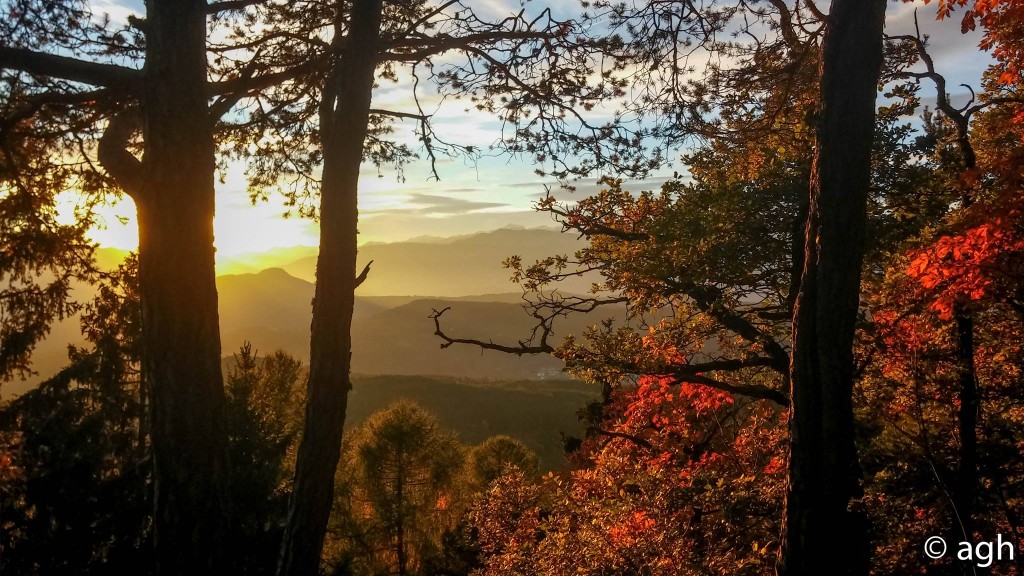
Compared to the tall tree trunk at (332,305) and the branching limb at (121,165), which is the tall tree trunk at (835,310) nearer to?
Result: the tall tree trunk at (332,305)

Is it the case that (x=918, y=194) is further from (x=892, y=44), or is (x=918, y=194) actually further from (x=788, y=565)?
(x=788, y=565)

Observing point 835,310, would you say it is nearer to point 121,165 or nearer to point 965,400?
point 965,400

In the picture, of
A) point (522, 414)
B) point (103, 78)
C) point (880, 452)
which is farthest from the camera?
point (522, 414)

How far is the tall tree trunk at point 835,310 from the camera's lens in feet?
12.8

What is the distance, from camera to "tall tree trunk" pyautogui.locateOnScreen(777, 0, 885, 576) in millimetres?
3889

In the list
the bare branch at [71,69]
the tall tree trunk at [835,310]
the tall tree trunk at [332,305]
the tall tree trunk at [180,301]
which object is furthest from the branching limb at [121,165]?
the tall tree trunk at [835,310]

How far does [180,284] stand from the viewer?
12.8 ft

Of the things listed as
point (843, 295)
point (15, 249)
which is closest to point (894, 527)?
point (843, 295)

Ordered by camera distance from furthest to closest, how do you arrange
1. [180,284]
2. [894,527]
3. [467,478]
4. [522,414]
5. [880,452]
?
[522,414]
[467,478]
[880,452]
[894,527]
[180,284]

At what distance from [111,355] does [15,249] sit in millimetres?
11675

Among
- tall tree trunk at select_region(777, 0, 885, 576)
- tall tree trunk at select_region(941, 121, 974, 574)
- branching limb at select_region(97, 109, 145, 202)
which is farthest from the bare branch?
tall tree trunk at select_region(941, 121, 974, 574)

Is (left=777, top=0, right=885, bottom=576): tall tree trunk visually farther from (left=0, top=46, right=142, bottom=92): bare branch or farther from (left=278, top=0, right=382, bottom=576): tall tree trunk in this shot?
(left=0, top=46, right=142, bottom=92): bare branch

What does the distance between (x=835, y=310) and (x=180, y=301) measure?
453 cm

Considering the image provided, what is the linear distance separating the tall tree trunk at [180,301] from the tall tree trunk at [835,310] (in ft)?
13.4
